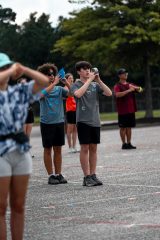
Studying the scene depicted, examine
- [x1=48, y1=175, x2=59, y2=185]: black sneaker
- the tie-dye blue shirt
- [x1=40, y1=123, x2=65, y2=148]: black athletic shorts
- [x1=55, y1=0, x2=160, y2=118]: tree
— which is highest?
[x1=55, y1=0, x2=160, y2=118]: tree

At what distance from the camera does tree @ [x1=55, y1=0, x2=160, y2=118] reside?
3756 cm

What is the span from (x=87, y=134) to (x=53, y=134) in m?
0.77

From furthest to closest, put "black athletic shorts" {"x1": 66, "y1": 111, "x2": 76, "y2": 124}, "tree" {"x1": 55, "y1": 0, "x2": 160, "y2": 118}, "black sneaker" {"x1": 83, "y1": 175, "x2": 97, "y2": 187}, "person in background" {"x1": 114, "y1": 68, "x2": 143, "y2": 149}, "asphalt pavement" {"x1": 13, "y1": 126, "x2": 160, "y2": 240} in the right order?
1. "tree" {"x1": 55, "y1": 0, "x2": 160, "y2": 118}
2. "black athletic shorts" {"x1": 66, "y1": 111, "x2": 76, "y2": 124}
3. "person in background" {"x1": 114, "y1": 68, "x2": 143, "y2": 149}
4. "black sneaker" {"x1": 83, "y1": 175, "x2": 97, "y2": 187}
5. "asphalt pavement" {"x1": 13, "y1": 126, "x2": 160, "y2": 240}

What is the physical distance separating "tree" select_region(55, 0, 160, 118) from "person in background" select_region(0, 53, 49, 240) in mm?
30303

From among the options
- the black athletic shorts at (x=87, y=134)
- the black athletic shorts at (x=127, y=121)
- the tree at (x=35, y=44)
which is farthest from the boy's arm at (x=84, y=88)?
the tree at (x=35, y=44)

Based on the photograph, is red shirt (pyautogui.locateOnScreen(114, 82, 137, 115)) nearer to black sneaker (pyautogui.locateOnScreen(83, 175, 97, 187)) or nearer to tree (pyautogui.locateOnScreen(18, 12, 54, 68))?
black sneaker (pyautogui.locateOnScreen(83, 175, 97, 187))

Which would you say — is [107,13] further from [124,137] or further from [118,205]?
[118,205]

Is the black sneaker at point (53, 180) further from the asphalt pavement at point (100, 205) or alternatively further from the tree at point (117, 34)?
the tree at point (117, 34)

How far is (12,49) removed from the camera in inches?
2803

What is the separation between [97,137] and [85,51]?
27.2 meters

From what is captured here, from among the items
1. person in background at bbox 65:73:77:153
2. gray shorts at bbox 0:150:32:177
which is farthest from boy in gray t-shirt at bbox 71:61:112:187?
person in background at bbox 65:73:77:153

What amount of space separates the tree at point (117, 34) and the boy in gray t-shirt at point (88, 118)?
81.7 feet

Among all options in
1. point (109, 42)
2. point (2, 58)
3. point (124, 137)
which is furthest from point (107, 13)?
point (2, 58)

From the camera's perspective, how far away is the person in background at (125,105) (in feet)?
61.3
